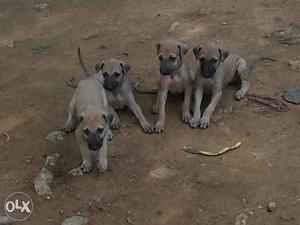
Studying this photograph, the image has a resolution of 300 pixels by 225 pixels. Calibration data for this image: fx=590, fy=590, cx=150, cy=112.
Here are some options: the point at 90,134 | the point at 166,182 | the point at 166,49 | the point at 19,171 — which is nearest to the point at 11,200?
the point at 19,171

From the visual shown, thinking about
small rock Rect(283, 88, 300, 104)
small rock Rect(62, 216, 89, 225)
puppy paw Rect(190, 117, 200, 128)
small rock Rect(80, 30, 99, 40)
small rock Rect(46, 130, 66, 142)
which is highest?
small rock Rect(80, 30, 99, 40)

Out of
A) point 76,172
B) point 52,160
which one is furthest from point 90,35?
point 76,172

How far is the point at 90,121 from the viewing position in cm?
655

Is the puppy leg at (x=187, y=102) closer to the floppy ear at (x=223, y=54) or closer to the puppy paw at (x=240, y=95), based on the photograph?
the floppy ear at (x=223, y=54)

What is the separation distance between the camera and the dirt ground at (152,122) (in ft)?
20.5

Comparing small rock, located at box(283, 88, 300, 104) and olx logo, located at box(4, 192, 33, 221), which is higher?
small rock, located at box(283, 88, 300, 104)

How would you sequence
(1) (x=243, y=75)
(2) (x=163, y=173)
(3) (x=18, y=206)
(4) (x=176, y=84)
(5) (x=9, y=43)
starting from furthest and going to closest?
(5) (x=9, y=43)
(1) (x=243, y=75)
(4) (x=176, y=84)
(2) (x=163, y=173)
(3) (x=18, y=206)

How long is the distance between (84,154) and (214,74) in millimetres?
2204

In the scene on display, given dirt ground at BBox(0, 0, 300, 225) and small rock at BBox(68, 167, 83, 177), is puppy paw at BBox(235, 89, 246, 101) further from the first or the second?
small rock at BBox(68, 167, 83, 177)

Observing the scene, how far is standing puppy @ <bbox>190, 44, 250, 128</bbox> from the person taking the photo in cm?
770

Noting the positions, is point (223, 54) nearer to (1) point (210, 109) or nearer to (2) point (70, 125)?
(1) point (210, 109)

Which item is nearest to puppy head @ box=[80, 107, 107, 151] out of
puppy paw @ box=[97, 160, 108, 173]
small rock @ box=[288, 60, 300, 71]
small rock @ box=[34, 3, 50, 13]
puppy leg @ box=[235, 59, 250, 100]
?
puppy paw @ box=[97, 160, 108, 173]

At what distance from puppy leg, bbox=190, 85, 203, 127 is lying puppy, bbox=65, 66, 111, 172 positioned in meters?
1.13

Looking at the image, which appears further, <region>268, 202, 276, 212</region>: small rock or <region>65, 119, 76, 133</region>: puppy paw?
<region>65, 119, 76, 133</region>: puppy paw
